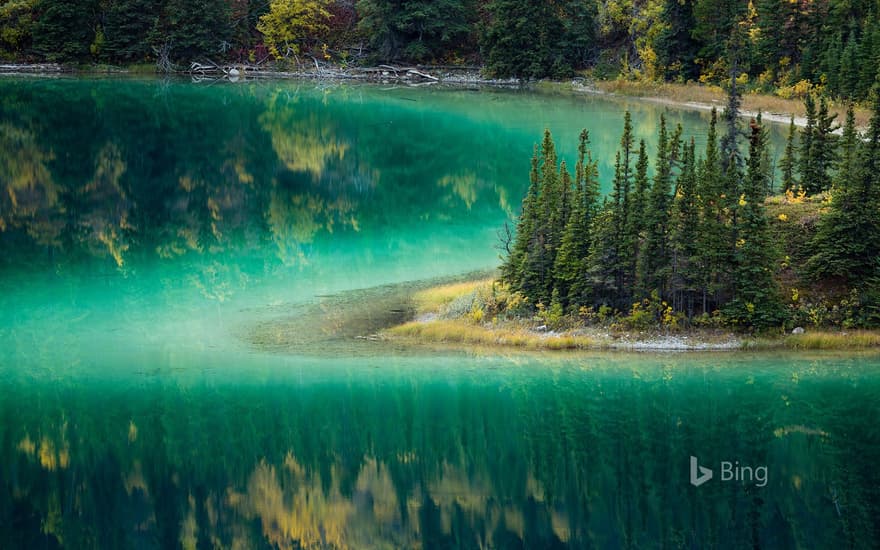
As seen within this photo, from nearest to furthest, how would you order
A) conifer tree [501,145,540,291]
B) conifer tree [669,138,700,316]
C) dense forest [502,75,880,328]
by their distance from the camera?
1. dense forest [502,75,880,328]
2. conifer tree [669,138,700,316]
3. conifer tree [501,145,540,291]

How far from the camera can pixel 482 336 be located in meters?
30.9

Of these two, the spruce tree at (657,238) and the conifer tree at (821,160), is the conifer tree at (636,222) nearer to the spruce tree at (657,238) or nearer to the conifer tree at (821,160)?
the spruce tree at (657,238)

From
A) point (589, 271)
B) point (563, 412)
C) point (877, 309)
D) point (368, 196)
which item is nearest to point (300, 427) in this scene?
point (563, 412)

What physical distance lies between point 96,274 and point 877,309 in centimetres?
2672

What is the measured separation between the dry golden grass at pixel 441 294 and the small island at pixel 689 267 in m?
0.55

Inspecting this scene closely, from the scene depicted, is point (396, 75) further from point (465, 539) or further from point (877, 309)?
point (465, 539)

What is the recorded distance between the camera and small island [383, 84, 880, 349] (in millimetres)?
29562

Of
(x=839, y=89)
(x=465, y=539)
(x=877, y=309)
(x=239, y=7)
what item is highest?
(x=239, y=7)

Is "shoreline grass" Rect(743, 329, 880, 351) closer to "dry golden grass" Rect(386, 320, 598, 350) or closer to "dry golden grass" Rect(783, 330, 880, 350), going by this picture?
"dry golden grass" Rect(783, 330, 880, 350)

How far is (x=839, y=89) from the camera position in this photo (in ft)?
215

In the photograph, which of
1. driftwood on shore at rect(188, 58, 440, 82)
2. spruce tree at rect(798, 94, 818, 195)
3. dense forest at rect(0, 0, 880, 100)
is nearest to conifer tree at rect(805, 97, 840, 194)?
spruce tree at rect(798, 94, 818, 195)

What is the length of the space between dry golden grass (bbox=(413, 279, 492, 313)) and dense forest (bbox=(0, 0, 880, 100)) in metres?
46.4

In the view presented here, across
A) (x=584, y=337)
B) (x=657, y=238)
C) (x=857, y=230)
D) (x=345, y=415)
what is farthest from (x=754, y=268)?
(x=345, y=415)

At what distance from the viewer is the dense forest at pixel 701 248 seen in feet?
97.7
